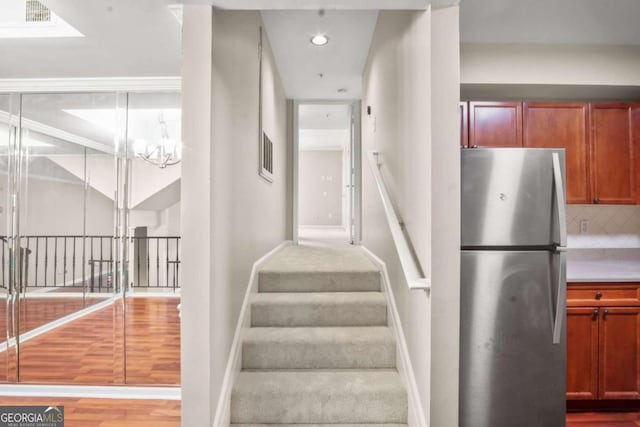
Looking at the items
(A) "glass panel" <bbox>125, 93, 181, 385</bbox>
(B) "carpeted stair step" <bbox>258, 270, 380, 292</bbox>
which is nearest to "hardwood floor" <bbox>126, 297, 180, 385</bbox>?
(A) "glass panel" <bbox>125, 93, 181, 385</bbox>

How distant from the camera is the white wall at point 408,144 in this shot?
167cm

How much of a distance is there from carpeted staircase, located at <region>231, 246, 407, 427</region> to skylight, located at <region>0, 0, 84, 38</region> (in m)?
2.17

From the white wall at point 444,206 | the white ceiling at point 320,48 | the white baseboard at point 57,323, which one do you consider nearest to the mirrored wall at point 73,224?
the white baseboard at point 57,323

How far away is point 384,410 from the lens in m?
1.96

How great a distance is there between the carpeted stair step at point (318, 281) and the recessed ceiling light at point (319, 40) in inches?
82.5

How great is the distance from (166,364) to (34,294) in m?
1.29

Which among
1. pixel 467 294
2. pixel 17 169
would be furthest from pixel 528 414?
pixel 17 169

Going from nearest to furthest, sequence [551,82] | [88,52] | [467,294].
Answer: [467,294] < [88,52] < [551,82]

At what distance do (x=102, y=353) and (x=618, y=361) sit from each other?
3883 mm

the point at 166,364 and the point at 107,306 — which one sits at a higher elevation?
the point at 107,306

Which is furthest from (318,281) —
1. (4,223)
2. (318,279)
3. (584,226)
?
(4,223)

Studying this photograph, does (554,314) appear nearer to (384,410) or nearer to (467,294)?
(467,294)

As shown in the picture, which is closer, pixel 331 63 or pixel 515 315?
pixel 515 315

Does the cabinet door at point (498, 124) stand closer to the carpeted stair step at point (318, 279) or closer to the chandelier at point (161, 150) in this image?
the carpeted stair step at point (318, 279)
